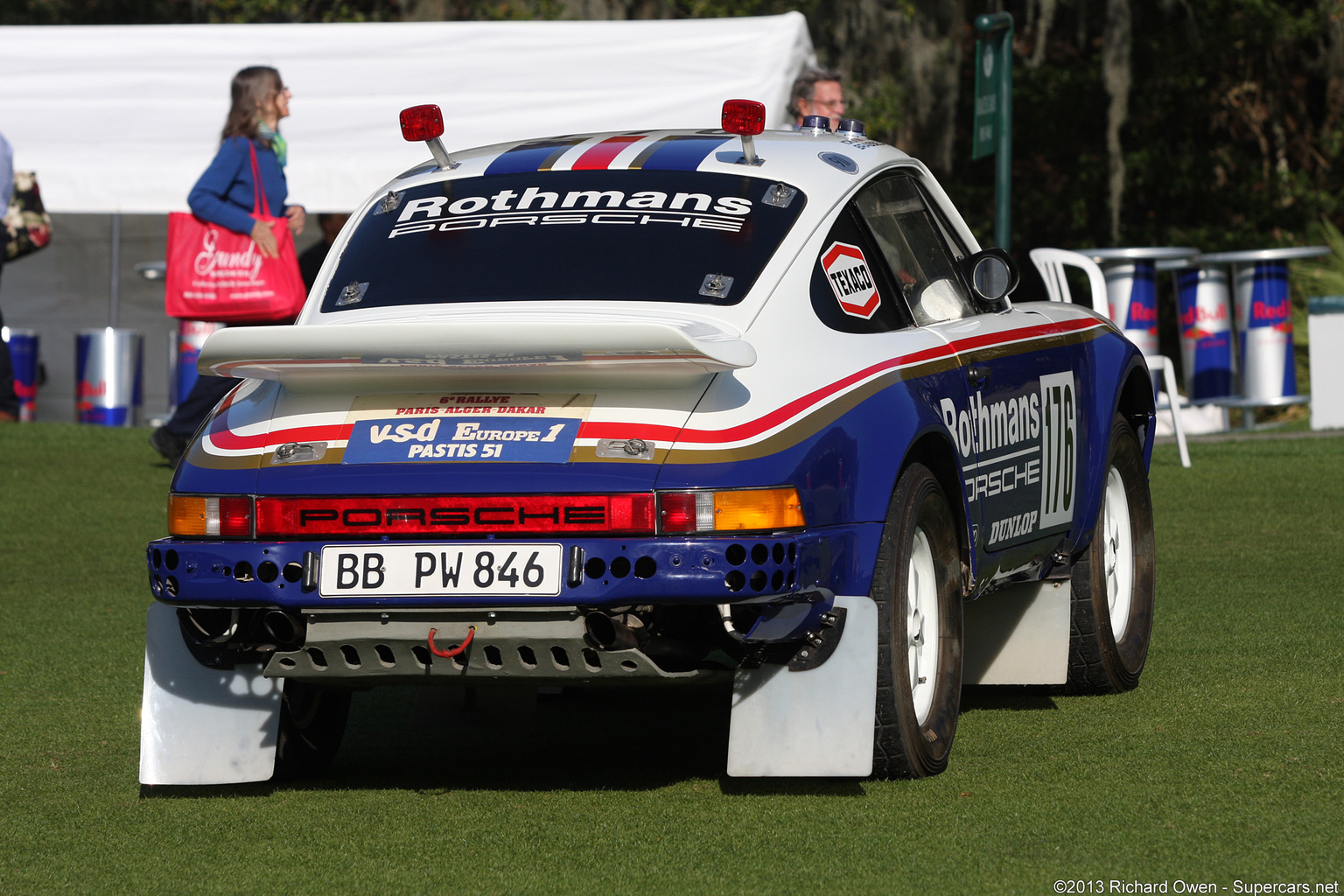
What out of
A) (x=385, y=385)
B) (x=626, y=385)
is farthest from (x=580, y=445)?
(x=385, y=385)

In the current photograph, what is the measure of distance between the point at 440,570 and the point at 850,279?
1.40 metres

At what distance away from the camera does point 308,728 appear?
524 cm

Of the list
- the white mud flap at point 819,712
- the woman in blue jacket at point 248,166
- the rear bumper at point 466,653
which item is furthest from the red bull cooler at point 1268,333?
the rear bumper at point 466,653

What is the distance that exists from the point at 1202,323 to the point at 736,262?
1238 cm

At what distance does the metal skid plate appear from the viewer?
4.38 metres

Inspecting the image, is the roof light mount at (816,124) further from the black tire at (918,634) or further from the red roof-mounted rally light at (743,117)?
the black tire at (918,634)

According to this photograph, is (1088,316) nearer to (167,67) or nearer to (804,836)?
(804,836)

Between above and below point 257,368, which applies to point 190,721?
below

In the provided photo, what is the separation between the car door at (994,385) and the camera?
5.40 m

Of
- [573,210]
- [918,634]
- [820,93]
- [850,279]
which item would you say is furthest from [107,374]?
[918,634]

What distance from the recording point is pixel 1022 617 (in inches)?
238

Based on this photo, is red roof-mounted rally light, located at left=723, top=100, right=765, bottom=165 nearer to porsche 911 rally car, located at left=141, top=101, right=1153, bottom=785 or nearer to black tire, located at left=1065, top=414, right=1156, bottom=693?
porsche 911 rally car, located at left=141, top=101, right=1153, bottom=785

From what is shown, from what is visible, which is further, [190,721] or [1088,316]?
[1088,316]

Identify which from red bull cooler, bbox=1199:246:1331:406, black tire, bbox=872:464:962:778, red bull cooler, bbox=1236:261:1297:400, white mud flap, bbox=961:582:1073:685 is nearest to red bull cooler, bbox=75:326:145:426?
red bull cooler, bbox=1199:246:1331:406
